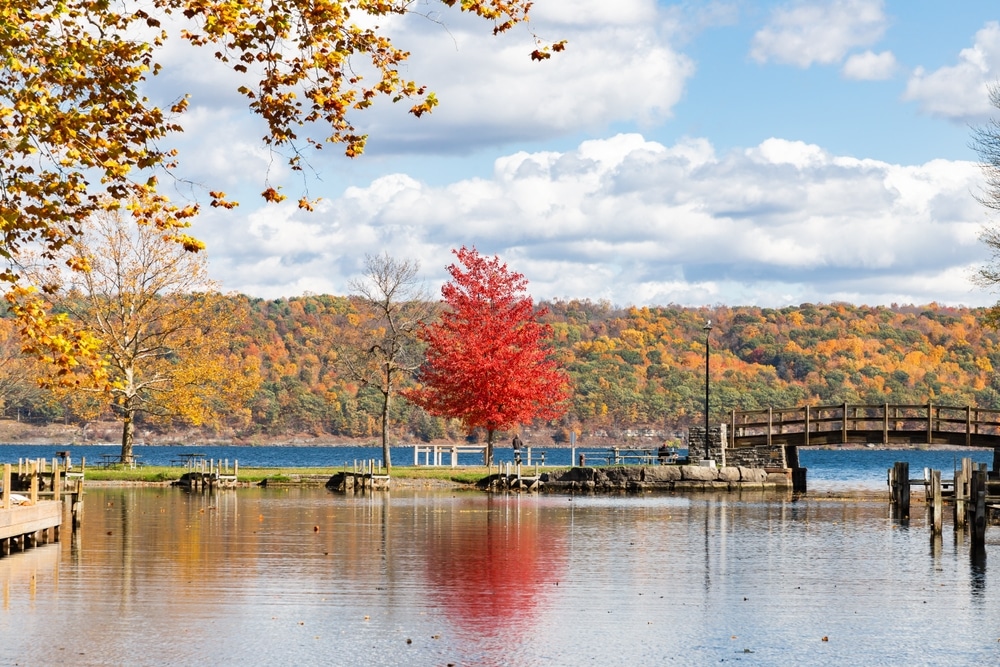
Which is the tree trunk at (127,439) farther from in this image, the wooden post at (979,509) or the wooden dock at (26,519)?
the wooden post at (979,509)

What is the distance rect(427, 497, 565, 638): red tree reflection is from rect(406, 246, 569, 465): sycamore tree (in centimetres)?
2366

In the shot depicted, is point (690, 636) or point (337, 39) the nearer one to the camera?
point (690, 636)

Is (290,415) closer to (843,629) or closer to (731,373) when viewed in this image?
(731,373)

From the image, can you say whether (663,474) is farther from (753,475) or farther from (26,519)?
(26,519)

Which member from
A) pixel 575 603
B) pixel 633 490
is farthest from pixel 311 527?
pixel 633 490

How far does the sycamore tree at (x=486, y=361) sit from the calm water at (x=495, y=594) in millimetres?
26414

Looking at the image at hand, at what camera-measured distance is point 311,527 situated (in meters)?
31.0

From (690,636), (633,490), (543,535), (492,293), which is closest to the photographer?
(690,636)

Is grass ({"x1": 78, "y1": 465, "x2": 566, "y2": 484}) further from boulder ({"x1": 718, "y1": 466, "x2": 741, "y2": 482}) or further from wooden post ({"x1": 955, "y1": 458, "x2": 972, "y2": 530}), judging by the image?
wooden post ({"x1": 955, "y1": 458, "x2": 972, "y2": 530})

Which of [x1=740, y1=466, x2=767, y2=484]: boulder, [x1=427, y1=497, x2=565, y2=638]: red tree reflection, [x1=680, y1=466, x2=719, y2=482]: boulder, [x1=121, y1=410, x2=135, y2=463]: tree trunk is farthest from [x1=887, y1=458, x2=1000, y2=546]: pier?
[x1=121, y1=410, x2=135, y2=463]: tree trunk

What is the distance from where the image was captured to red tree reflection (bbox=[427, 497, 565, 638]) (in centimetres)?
1684

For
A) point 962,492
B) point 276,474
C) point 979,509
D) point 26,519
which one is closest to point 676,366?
point 276,474

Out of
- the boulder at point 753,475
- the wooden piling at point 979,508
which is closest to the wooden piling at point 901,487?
the boulder at point 753,475

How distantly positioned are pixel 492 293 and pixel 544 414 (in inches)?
241
